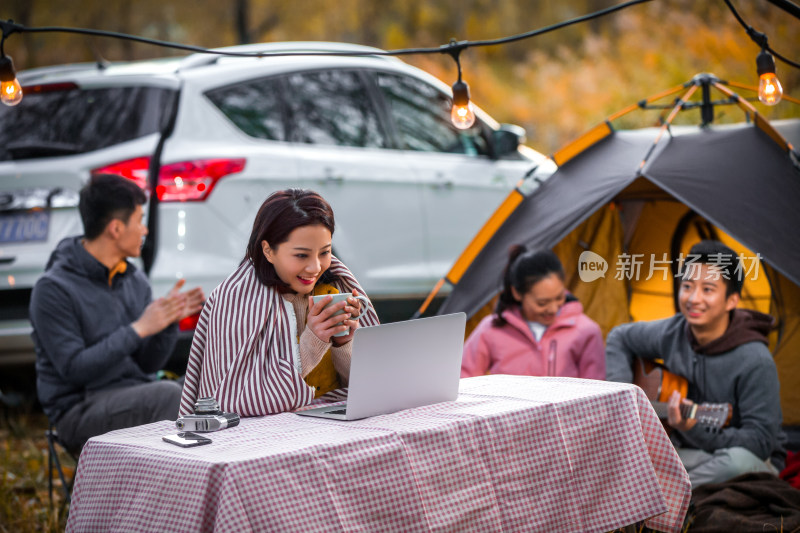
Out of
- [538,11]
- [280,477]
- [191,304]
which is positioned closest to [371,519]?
[280,477]

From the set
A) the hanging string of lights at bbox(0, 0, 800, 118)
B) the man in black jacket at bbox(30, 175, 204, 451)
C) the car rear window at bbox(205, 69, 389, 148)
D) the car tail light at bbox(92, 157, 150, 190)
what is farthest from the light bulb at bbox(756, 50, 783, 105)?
the car tail light at bbox(92, 157, 150, 190)

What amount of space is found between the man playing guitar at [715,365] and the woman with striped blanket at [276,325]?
5.53ft

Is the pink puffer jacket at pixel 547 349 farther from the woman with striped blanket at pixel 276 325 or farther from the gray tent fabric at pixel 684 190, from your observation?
the woman with striped blanket at pixel 276 325

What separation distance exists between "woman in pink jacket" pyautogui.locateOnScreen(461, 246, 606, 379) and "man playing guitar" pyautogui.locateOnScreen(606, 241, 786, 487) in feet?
0.44

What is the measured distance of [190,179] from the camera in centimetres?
497

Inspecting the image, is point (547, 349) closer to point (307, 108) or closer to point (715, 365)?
point (715, 365)

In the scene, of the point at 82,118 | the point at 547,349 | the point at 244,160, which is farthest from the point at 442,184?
the point at 82,118

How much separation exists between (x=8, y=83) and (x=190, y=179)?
1.40m

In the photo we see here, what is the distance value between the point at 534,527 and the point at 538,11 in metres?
18.6

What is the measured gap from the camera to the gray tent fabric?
172 inches

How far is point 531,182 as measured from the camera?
17.0 feet

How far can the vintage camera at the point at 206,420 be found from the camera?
8.34ft

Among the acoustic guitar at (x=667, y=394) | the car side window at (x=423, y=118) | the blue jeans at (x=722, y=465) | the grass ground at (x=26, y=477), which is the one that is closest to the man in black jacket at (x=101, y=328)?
the grass ground at (x=26, y=477)

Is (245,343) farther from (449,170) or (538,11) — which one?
(538,11)
